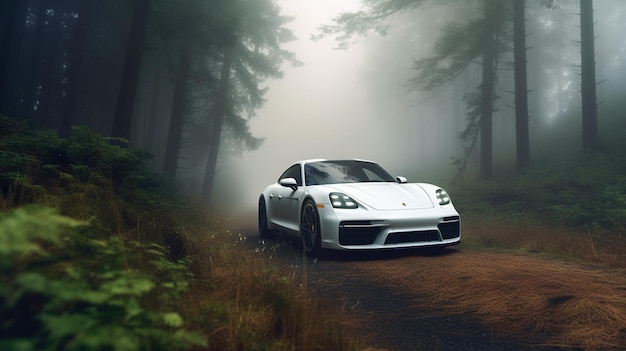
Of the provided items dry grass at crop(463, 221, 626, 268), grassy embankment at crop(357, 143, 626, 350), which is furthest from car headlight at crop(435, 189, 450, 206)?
dry grass at crop(463, 221, 626, 268)

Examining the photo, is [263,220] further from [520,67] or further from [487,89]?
[520,67]

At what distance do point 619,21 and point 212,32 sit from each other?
41004 mm

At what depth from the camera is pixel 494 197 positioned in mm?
12633

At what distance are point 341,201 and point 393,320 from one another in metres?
2.26

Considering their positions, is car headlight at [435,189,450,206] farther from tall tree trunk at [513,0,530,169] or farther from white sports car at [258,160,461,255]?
tall tree trunk at [513,0,530,169]

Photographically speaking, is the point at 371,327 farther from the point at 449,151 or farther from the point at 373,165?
the point at 449,151

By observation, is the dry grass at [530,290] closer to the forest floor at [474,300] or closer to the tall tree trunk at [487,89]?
the forest floor at [474,300]

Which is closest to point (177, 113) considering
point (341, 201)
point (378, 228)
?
point (341, 201)

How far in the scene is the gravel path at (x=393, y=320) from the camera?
2.59 m

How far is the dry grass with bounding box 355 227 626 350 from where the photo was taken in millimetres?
2738

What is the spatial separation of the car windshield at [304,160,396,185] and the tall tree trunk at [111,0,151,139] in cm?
625

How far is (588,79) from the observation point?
14289 millimetres

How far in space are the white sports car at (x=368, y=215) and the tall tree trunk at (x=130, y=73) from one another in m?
6.40

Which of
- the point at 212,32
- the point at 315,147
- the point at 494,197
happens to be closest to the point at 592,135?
the point at 494,197
